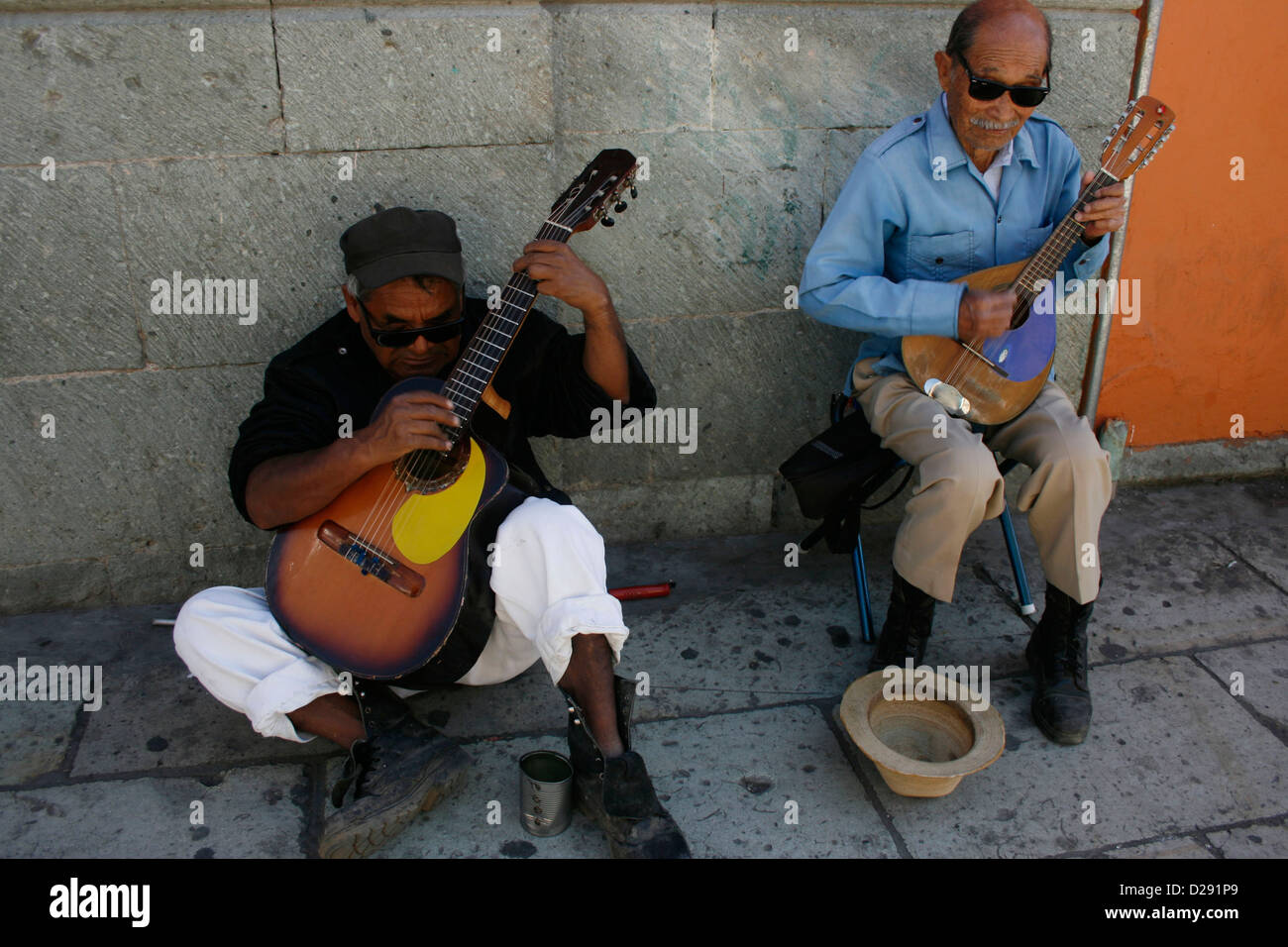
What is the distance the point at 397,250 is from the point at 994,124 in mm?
1627

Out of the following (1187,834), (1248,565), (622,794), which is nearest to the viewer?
(622,794)

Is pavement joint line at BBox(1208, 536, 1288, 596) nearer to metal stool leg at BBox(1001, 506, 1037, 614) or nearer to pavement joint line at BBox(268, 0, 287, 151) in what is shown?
metal stool leg at BBox(1001, 506, 1037, 614)

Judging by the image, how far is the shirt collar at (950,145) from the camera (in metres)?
2.91

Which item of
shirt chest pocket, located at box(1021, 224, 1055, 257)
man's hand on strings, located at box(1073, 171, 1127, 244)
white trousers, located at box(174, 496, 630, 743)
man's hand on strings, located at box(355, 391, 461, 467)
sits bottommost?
white trousers, located at box(174, 496, 630, 743)

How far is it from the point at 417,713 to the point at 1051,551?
1813mm

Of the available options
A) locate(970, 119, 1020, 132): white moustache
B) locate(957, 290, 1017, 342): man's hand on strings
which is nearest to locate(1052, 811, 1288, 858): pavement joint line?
locate(957, 290, 1017, 342): man's hand on strings

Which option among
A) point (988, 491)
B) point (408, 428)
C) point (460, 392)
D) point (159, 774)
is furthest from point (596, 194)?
point (159, 774)

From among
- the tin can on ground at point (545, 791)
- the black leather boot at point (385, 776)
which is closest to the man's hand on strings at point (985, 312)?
the tin can on ground at point (545, 791)

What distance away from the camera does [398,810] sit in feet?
7.84

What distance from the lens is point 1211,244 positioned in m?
3.79

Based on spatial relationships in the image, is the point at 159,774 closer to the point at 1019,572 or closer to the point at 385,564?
the point at 385,564

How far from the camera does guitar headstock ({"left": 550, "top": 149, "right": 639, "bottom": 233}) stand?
2625 mm

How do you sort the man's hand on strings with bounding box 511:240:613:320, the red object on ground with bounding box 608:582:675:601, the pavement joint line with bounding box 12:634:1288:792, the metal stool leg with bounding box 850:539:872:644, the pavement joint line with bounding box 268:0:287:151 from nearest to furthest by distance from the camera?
the man's hand on strings with bounding box 511:240:613:320 → the pavement joint line with bounding box 12:634:1288:792 → the pavement joint line with bounding box 268:0:287:151 → the metal stool leg with bounding box 850:539:872:644 → the red object on ground with bounding box 608:582:675:601

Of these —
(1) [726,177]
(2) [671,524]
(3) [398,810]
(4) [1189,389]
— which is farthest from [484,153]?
(4) [1189,389]
